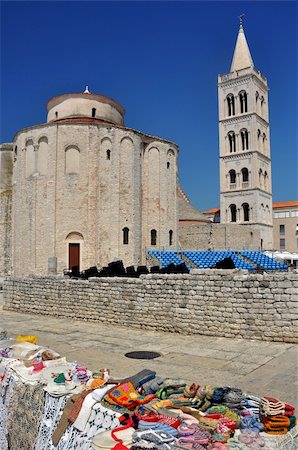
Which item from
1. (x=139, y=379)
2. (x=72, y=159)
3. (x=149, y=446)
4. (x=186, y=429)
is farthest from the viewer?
(x=72, y=159)

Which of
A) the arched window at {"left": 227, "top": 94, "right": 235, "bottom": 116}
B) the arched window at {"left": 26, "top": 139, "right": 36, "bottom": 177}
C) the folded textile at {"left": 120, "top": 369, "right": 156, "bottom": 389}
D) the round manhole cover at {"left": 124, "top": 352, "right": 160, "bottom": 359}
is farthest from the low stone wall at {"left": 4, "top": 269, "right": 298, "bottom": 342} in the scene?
the arched window at {"left": 227, "top": 94, "right": 235, "bottom": 116}

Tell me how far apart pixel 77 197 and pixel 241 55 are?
120ft

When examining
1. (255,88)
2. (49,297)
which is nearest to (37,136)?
(49,297)

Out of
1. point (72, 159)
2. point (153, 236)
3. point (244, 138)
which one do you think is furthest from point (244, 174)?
point (72, 159)

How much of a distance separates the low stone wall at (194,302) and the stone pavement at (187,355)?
311 mm

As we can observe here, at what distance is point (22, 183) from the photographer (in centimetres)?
2850

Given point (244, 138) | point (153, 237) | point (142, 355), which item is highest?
point (244, 138)

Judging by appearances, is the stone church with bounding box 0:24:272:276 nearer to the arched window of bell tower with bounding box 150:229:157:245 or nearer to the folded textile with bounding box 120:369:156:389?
the arched window of bell tower with bounding box 150:229:157:245

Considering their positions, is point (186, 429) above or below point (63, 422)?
above

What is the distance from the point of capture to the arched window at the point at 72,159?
27719 mm

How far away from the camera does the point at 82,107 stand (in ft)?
102

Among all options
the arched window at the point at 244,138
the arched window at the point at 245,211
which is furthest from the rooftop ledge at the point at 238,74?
the arched window at the point at 245,211

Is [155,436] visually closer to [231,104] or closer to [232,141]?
[232,141]

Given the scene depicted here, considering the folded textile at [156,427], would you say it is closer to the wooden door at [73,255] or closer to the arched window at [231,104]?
the wooden door at [73,255]
